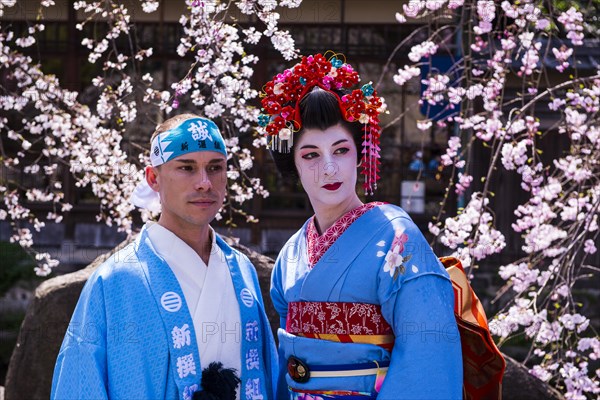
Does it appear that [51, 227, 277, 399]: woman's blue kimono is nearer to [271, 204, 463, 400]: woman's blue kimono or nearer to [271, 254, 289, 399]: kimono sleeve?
[271, 254, 289, 399]: kimono sleeve

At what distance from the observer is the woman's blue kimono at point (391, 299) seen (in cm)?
Answer: 321

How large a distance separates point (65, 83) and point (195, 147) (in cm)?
801

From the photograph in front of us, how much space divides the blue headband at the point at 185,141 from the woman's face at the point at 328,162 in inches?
16.6

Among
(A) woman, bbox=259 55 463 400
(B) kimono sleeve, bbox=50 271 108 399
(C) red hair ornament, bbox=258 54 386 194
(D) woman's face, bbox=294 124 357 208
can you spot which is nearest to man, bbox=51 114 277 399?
(B) kimono sleeve, bbox=50 271 108 399

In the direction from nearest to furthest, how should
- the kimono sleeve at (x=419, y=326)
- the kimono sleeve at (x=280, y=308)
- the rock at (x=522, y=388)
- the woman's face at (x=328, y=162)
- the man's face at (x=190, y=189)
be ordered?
the kimono sleeve at (x=419, y=326)
the woman's face at (x=328, y=162)
the man's face at (x=190, y=189)
the kimono sleeve at (x=280, y=308)
the rock at (x=522, y=388)

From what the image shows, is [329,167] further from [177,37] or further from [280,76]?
[177,37]

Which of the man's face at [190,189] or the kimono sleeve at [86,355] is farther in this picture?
the man's face at [190,189]

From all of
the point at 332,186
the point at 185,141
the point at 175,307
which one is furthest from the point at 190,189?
the point at 332,186

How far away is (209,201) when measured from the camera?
12.0 ft

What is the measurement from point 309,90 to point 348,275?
80 cm

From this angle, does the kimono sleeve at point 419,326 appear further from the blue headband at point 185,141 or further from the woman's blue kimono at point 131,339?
the blue headband at point 185,141

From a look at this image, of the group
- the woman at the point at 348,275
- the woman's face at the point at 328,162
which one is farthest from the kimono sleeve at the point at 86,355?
the woman's face at the point at 328,162

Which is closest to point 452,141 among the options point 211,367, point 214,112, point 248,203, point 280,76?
point 214,112

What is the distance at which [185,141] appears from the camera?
367cm
